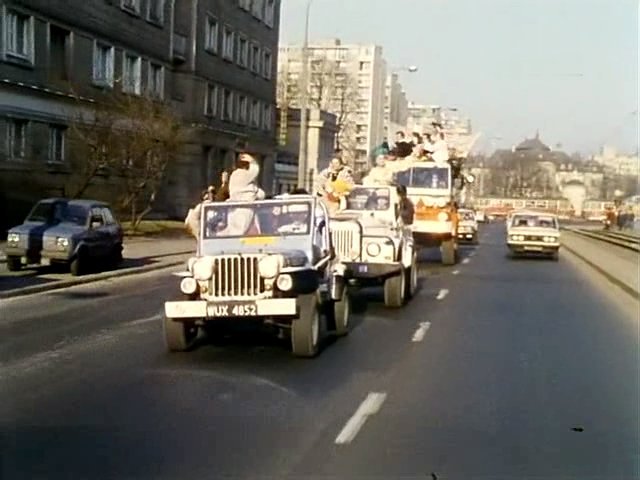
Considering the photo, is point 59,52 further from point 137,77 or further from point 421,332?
point 421,332

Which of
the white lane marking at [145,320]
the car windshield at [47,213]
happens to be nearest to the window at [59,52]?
the car windshield at [47,213]

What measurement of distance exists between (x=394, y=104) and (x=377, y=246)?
3923 cm

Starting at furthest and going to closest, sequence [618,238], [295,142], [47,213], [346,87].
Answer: [295,142]
[346,87]
[618,238]
[47,213]

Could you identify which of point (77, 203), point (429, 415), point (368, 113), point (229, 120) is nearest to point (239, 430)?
point (429, 415)

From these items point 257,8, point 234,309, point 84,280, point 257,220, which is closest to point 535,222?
point 84,280

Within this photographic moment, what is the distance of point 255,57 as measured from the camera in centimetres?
6594

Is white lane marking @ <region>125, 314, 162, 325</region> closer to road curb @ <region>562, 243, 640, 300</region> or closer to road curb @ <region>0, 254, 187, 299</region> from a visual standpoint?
road curb @ <region>0, 254, 187, 299</region>

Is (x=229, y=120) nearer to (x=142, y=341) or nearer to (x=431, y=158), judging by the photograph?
(x=431, y=158)

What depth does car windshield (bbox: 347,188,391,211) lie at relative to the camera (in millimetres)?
22016

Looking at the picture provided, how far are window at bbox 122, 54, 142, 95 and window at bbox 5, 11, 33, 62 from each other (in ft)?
18.8

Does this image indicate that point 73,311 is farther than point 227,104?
No

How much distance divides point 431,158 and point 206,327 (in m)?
19.2

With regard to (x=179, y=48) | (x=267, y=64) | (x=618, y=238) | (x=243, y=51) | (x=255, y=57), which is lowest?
(x=618, y=238)

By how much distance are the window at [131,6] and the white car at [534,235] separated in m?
17.3
